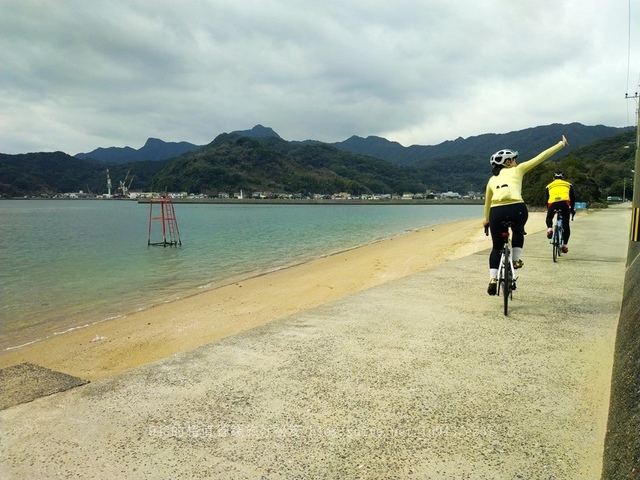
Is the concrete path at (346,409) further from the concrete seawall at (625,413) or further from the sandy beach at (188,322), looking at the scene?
the sandy beach at (188,322)

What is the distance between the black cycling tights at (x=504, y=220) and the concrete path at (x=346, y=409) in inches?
43.0

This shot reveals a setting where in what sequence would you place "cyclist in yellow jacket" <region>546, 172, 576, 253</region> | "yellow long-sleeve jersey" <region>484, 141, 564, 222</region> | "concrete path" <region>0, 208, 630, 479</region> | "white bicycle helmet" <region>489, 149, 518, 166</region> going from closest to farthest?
"concrete path" <region>0, 208, 630, 479</region>
"yellow long-sleeve jersey" <region>484, 141, 564, 222</region>
"white bicycle helmet" <region>489, 149, 518, 166</region>
"cyclist in yellow jacket" <region>546, 172, 576, 253</region>

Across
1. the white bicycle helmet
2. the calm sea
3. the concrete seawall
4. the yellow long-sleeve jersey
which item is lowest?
the calm sea

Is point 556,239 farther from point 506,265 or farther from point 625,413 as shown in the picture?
point 625,413

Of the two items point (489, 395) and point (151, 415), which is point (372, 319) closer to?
point (489, 395)

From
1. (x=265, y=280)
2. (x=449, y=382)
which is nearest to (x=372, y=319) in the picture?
(x=449, y=382)

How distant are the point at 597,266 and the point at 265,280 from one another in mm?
9865

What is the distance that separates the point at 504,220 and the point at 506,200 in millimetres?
255

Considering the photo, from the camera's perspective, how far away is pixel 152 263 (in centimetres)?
2114

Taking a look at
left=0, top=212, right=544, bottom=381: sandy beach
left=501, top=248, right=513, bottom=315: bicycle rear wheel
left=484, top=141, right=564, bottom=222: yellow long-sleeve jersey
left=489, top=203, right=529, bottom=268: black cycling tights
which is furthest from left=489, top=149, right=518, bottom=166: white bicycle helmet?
left=0, top=212, right=544, bottom=381: sandy beach

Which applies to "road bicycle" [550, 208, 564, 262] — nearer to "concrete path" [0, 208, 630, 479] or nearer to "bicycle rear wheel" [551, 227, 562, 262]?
"bicycle rear wheel" [551, 227, 562, 262]

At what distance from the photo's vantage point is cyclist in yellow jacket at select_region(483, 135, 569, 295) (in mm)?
5449

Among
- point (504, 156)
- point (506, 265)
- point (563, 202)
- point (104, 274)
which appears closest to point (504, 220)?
point (506, 265)

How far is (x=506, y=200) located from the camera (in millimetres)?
5477
